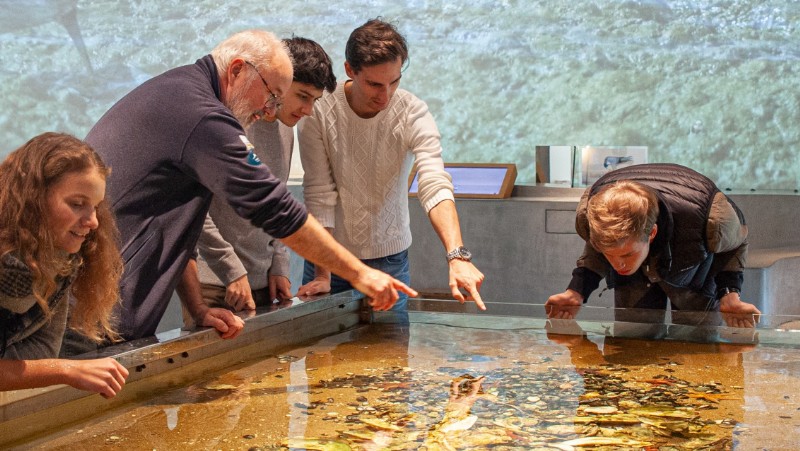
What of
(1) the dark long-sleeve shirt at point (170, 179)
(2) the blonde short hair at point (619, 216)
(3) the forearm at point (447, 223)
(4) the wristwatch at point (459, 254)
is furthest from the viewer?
(3) the forearm at point (447, 223)

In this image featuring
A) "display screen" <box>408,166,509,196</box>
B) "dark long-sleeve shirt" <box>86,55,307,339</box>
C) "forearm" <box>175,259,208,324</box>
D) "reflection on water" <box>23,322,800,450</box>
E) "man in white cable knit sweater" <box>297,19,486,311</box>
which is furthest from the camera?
"display screen" <box>408,166,509,196</box>

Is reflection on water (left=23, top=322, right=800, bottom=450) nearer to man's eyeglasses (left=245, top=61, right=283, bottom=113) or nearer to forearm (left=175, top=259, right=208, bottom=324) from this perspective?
forearm (left=175, top=259, right=208, bottom=324)

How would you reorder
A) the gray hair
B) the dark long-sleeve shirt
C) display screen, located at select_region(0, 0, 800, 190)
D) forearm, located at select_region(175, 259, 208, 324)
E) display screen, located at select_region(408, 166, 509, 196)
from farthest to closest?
display screen, located at select_region(0, 0, 800, 190) < display screen, located at select_region(408, 166, 509, 196) < forearm, located at select_region(175, 259, 208, 324) < the gray hair < the dark long-sleeve shirt

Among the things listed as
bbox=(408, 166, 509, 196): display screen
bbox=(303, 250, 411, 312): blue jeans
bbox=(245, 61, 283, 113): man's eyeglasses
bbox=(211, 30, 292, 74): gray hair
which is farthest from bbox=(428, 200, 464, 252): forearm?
bbox=(408, 166, 509, 196): display screen

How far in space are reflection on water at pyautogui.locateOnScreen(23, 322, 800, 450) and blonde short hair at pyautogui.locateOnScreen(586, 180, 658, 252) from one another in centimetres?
28

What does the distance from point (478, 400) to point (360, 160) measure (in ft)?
4.59

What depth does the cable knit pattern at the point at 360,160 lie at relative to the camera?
307 cm

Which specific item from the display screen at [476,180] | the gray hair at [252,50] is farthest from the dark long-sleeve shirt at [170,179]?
the display screen at [476,180]

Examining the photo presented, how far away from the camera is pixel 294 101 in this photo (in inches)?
102

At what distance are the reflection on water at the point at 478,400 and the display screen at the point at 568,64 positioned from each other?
442 centimetres

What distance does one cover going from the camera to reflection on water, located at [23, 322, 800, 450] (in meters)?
1.59

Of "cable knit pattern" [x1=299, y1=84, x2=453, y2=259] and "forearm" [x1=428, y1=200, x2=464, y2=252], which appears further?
"cable knit pattern" [x1=299, y1=84, x2=453, y2=259]

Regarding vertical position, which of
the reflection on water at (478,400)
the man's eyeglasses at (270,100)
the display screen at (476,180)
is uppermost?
the man's eyeglasses at (270,100)

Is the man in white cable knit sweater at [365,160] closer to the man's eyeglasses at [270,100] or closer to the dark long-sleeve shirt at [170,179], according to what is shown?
the man's eyeglasses at [270,100]
